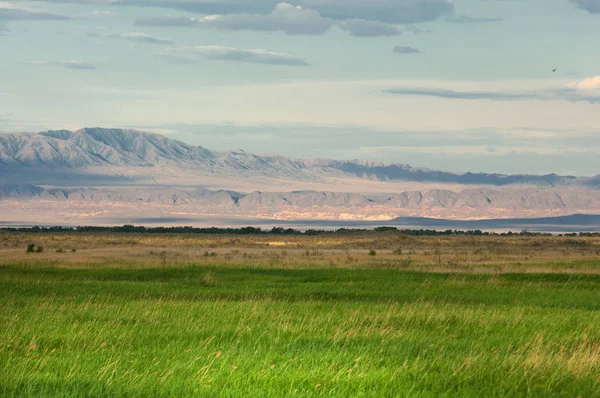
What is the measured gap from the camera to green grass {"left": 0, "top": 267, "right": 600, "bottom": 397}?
1385 cm

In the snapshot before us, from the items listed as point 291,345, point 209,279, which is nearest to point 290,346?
point 291,345

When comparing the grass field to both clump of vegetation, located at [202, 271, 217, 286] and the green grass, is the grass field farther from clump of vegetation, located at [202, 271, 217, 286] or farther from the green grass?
clump of vegetation, located at [202, 271, 217, 286]

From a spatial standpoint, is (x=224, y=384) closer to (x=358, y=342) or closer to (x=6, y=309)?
(x=358, y=342)

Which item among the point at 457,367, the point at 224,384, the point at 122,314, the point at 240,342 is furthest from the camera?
A: the point at 122,314

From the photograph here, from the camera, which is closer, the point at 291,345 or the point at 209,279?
the point at 291,345

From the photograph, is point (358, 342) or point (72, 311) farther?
point (72, 311)

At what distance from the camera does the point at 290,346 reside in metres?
17.3

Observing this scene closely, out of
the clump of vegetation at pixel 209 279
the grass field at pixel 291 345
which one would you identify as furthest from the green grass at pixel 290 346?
the clump of vegetation at pixel 209 279

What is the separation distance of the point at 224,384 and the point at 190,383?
0.52 m

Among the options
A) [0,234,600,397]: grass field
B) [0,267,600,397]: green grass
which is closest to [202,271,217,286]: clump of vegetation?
[0,234,600,397]: grass field

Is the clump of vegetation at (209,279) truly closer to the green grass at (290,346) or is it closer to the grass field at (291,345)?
the grass field at (291,345)

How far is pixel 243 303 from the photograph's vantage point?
25.4 m

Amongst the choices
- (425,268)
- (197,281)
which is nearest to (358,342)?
(197,281)

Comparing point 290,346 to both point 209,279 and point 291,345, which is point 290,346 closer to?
point 291,345
